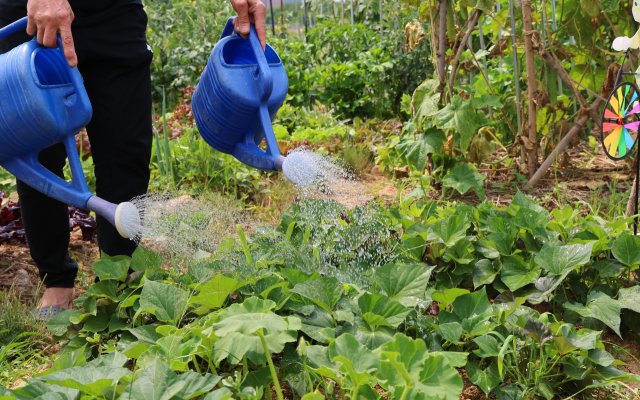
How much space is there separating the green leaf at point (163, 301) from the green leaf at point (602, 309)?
2.91ft

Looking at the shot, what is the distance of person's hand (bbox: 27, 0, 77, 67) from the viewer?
1298 millimetres

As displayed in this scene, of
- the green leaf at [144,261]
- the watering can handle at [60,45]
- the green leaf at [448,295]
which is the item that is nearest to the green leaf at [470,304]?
the green leaf at [448,295]

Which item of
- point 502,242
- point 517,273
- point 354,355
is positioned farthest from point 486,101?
point 354,355

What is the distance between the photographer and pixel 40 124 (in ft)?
4.19

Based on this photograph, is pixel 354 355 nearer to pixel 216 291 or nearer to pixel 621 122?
pixel 216 291

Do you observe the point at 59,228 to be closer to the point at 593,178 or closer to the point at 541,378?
the point at 541,378

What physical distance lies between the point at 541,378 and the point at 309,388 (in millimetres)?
479

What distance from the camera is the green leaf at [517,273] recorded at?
134 centimetres

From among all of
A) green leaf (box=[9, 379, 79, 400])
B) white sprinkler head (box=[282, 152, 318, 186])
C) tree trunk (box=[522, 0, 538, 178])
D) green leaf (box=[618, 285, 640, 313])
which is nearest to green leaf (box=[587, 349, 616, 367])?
green leaf (box=[618, 285, 640, 313])

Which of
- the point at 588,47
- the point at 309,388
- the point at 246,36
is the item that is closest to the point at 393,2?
the point at 588,47

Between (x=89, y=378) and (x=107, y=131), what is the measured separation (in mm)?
922

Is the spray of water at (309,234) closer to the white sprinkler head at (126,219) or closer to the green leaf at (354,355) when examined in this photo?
the white sprinkler head at (126,219)

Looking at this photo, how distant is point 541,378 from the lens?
111 centimetres

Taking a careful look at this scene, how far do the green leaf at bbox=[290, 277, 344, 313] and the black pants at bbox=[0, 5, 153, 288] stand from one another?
810mm
